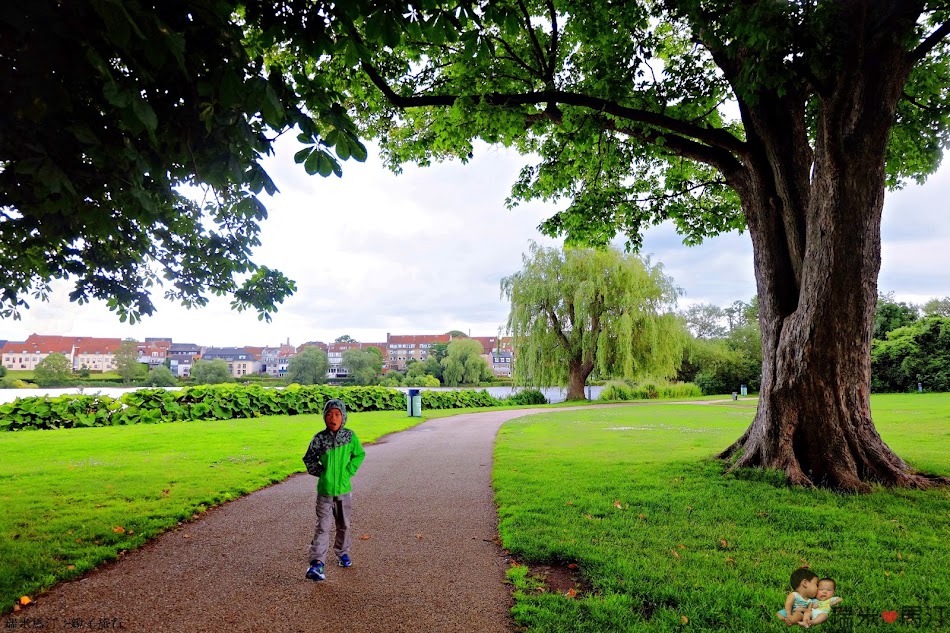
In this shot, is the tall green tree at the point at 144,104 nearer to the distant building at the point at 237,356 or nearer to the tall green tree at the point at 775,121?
the tall green tree at the point at 775,121

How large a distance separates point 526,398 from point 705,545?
1008 inches

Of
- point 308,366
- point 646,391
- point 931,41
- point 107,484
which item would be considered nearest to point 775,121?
point 931,41

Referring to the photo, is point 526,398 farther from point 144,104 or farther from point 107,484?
point 144,104

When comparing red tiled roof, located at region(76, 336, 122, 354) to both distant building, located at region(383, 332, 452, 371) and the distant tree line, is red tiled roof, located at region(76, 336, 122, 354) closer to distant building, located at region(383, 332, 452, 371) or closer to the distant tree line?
the distant tree line

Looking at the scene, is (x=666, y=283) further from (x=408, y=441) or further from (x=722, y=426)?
(x=408, y=441)

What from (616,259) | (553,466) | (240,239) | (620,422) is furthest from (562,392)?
(240,239)

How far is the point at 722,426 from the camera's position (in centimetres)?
1518

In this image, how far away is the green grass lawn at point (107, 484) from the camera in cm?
419

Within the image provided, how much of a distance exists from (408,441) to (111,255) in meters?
7.45

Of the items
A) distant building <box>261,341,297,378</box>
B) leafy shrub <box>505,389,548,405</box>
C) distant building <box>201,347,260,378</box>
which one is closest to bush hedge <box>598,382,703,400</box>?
leafy shrub <box>505,389,548,405</box>

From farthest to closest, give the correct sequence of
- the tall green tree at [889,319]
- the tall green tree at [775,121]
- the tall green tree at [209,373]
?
the tall green tree at [889,319]
the tall green tree at [209,373]
the tall green tree at [775,121]

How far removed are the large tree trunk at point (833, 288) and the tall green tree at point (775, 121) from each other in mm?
18

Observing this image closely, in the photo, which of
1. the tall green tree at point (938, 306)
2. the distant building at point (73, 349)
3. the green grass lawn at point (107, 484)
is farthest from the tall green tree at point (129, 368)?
the tall green tree at point (938, 306)

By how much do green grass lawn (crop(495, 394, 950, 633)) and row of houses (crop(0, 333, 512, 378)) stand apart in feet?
76.9
